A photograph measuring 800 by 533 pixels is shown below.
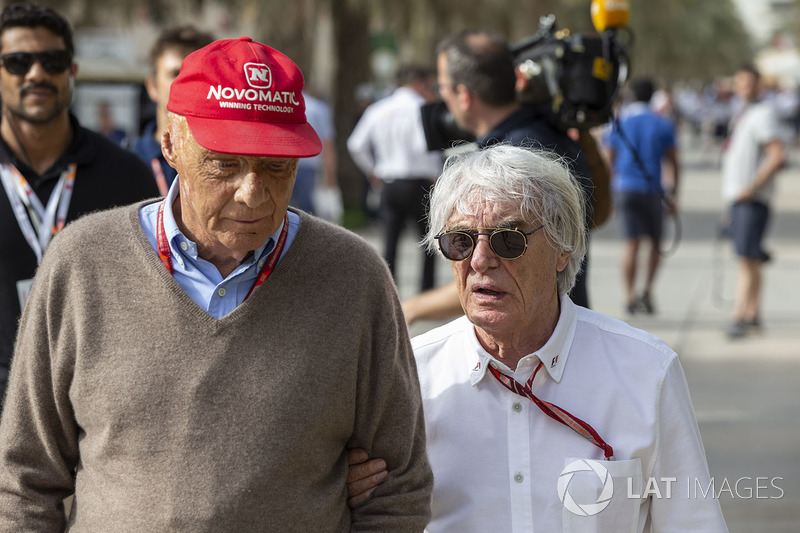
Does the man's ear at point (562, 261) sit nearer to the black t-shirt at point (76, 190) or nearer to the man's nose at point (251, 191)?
the man's nose at point (251, 191)

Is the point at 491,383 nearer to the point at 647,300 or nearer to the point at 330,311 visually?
the point at 330,311

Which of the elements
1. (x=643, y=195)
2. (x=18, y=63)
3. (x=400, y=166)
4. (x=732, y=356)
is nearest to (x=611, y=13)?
(x=18, y=63)

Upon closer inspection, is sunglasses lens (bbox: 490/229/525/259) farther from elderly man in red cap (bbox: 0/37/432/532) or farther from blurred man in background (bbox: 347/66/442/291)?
blurred man in background (bbox: 347/66/442/291)

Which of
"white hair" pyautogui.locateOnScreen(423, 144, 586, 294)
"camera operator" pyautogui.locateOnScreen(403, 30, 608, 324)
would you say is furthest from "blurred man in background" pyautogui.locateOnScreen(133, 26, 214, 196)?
"white hair" pyautogui.locateOnScreen(423, 144, 586, 294)

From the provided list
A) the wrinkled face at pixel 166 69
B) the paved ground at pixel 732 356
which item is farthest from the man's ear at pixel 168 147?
the paved ground at pixel 732 356

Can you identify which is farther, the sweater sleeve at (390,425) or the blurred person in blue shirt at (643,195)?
the blurred person in blue shirt at (643,195)

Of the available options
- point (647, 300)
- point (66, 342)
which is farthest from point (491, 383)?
point (647, 300)

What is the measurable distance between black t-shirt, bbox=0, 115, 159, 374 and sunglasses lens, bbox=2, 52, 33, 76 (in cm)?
23

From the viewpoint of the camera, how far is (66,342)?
6.95 feet

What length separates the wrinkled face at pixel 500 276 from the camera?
2.44 meters

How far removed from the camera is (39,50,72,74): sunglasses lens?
3600 millimetres

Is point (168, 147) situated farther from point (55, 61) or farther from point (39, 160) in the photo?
point (55, 61)

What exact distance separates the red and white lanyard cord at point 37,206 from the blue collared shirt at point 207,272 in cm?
119

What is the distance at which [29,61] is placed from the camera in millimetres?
3584
